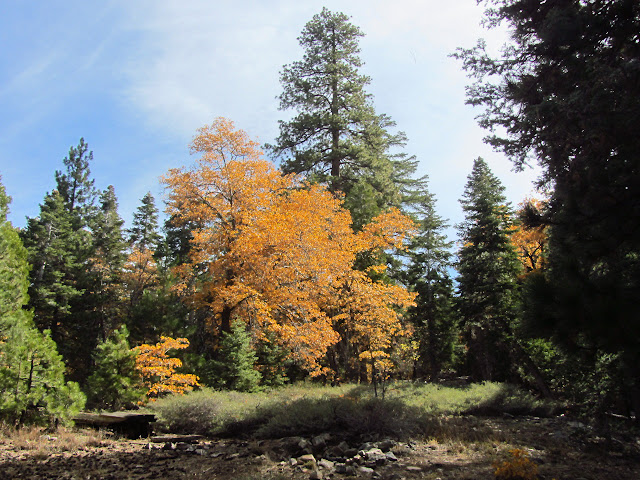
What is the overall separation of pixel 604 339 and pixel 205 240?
39.2ft

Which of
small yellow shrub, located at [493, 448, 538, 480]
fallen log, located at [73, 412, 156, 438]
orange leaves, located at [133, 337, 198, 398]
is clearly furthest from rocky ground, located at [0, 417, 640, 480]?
orange leaves, located at [133, 337, 198, 398]

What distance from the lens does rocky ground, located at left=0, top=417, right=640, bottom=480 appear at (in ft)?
17.9

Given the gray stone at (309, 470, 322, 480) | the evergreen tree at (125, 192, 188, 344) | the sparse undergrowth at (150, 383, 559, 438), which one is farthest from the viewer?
the evergreen tree at (125, 192, 188, 344)

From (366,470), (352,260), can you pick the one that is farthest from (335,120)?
(366,470)

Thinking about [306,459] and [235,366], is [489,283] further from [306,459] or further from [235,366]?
[306,459]

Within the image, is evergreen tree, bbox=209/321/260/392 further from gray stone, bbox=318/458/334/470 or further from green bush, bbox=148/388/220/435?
gray stone, bbox=318/458/334/470

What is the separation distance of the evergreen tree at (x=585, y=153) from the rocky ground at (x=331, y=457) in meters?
1.14

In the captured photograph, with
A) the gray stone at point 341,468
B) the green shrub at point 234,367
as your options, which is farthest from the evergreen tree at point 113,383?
the gray stone at point 341,468

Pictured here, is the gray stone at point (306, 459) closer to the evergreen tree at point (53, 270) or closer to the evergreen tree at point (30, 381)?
the evergreen tree at point (30, 381)

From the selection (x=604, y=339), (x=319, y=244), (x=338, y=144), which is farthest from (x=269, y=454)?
(x=338, y=144)

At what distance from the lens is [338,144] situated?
72.4 feet

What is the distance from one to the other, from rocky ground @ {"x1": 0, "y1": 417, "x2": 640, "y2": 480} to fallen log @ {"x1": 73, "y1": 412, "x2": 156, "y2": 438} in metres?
0.78

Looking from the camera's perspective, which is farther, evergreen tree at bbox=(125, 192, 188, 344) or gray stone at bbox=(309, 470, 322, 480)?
evergreen tree at bbox=(125, 192, 188, 344)

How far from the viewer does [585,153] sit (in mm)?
5094
